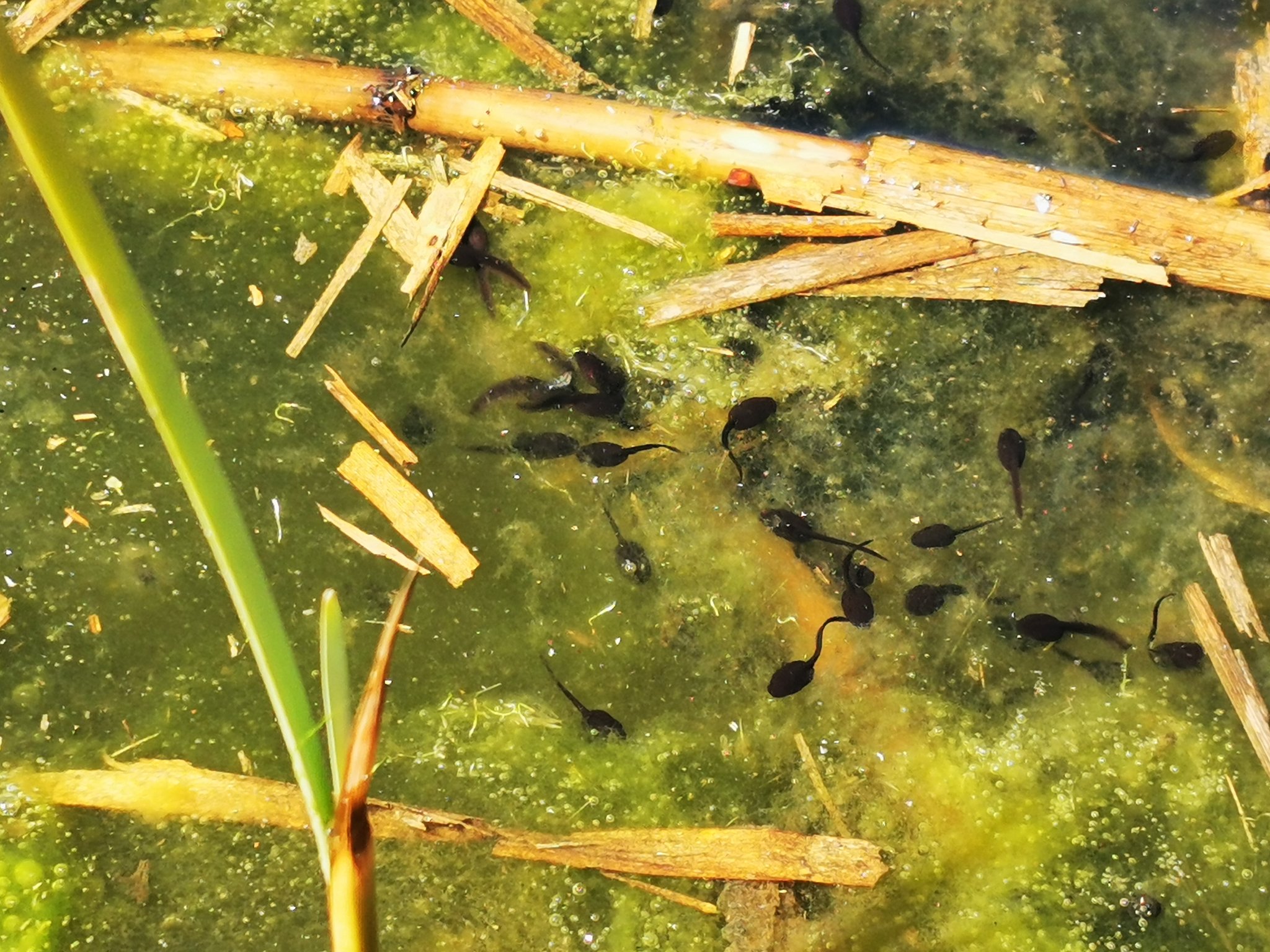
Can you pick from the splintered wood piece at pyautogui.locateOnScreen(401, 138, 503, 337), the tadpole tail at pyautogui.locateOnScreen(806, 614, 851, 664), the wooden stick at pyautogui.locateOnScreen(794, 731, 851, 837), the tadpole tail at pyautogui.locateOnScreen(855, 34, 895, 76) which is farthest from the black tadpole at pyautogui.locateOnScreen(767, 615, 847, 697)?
the tadpole tail at pyautogui.locateOnScreen(855, 34, 895, 76)

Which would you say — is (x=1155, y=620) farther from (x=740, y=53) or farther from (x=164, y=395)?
(x=164, y=395)

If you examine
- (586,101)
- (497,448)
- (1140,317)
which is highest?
(586,101)

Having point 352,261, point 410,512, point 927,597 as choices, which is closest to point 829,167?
point 927,597

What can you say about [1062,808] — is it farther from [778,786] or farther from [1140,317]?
[1140,317]

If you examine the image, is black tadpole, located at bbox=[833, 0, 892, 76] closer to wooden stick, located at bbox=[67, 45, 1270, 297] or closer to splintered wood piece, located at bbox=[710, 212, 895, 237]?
wooden stick, located at bbox=[67, 45, 1270, 297]

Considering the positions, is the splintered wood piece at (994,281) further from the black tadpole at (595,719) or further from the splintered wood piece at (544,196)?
the black tadpole at (595,719)

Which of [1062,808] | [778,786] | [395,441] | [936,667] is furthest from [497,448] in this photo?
[1062,808]
